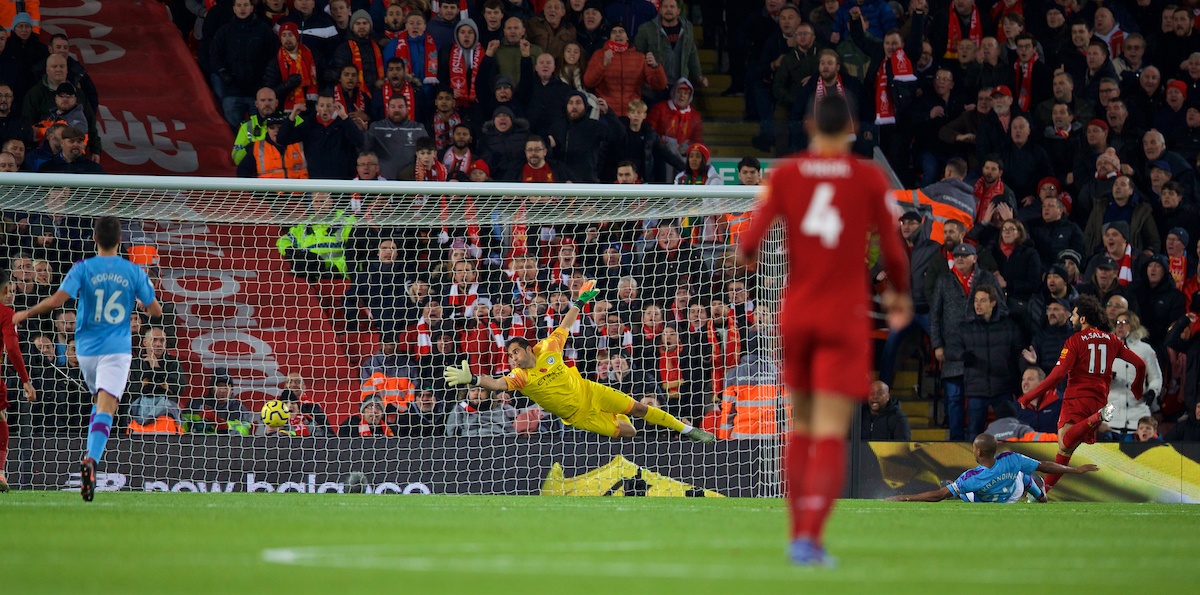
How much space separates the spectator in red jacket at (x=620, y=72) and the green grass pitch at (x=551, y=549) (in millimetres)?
7035

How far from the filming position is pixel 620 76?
1612cm

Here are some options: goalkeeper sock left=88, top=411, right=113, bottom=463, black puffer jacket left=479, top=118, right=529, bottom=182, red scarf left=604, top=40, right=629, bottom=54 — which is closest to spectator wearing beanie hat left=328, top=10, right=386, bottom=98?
black puffer jacket left=479, top=118, right=529, bottom=182

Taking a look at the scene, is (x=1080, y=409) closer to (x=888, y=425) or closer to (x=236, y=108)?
(x=888, y=425)

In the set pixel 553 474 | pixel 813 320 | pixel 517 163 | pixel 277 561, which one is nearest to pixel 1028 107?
pixel 517 163

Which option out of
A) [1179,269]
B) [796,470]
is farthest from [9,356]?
[1179,269]

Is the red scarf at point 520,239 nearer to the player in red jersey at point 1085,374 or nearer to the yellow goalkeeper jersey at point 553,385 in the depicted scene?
the yellow goalkeeper jersey at point 553,385

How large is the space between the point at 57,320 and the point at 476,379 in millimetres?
4005

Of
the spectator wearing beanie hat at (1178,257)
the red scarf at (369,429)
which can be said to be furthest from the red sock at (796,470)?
the spectator wearing beanie hat at (1178,257)

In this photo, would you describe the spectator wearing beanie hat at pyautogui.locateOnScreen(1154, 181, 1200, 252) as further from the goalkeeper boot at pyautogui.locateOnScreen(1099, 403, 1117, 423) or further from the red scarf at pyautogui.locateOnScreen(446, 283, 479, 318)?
the red scarf at pyautogui.locateOnScreen(446, 283, 479, 318)

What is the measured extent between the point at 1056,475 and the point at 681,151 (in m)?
5.68

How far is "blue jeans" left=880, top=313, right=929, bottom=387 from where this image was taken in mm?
14688

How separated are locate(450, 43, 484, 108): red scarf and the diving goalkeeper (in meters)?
3.82

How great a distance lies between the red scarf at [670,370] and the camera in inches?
533

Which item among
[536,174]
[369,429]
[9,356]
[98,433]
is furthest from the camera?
[536,174]
